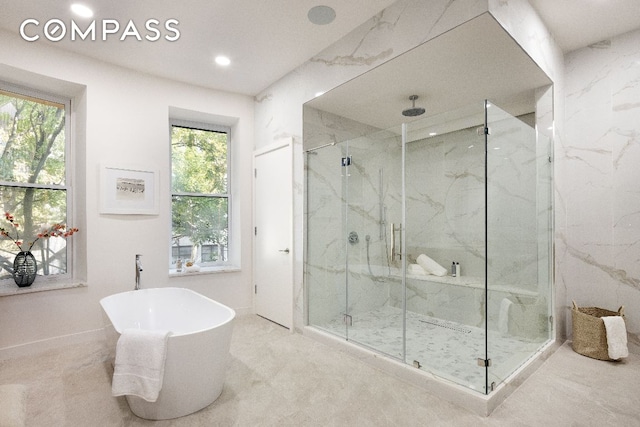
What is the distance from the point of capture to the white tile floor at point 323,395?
76.7 inches

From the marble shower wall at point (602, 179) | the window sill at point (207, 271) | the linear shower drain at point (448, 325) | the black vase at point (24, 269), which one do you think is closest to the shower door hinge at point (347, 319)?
the linear shower drain at point (448, 325)

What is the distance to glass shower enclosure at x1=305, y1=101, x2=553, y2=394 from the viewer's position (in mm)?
2518

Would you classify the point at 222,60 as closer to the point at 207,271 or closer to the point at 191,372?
the point at 207,271

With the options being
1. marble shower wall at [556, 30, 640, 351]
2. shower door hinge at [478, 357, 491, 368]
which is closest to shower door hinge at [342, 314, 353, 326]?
shower door hinge at [478, 357, 491, 368]

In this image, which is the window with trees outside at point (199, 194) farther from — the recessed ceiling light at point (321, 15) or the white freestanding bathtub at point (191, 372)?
the recessed ceiling light at point (321, 15)

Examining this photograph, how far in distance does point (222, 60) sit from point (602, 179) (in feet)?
11.9

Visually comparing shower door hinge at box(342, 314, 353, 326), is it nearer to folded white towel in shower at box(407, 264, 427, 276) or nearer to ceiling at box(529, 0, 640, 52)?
folded white towel in shower at box(407, 264, 427, 276)

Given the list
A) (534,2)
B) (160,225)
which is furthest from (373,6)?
(160,225)

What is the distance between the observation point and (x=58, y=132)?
11.2ft

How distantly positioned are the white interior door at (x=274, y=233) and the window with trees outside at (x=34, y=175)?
1924 mm

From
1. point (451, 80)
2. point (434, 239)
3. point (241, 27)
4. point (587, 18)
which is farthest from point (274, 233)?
point (587, 18)

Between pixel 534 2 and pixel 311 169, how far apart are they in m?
2.22

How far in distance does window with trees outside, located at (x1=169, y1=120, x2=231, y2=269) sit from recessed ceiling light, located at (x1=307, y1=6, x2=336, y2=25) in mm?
2135

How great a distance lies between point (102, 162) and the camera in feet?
10.8
